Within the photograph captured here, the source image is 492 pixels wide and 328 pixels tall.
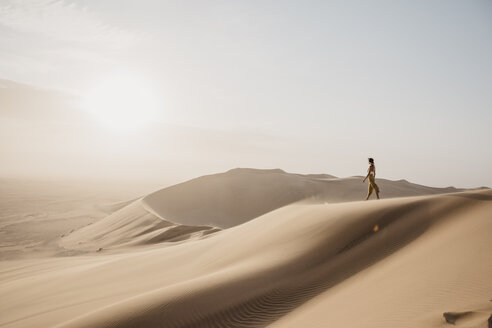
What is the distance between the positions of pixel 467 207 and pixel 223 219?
56.7 feet

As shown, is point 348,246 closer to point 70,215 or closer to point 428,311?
point 428,311

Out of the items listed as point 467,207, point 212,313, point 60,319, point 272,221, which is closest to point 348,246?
point 467,207

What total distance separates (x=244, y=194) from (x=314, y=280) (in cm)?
2084

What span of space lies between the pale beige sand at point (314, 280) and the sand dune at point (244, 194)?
1306cm

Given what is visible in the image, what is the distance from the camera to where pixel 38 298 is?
22.4 ft

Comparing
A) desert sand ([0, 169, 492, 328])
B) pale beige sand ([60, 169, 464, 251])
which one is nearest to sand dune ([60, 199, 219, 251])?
pale beige sand ([60, 169, 464, 251])

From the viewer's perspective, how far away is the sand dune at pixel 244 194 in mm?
22797

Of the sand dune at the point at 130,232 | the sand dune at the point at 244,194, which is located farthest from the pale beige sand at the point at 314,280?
the sand dune at the point at 244,194

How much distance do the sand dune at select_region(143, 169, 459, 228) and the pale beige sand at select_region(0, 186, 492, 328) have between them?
42.9ft

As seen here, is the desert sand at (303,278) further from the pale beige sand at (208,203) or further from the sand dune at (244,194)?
the sand dune at (244,194)

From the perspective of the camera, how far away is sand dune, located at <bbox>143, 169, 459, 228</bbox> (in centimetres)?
2280

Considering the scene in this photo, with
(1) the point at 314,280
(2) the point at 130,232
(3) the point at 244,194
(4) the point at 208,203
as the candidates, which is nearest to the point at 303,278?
(1) the point at 314,280

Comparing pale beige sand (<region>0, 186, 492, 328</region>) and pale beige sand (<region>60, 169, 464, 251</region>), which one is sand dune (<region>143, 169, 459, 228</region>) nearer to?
pale beige sand (<region>60, 169, 464, 251</region>)

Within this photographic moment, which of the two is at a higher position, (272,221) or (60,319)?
(272,221)
